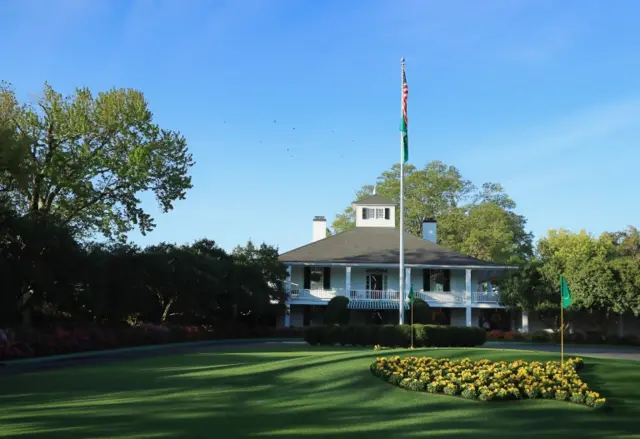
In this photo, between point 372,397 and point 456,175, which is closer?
point 372,397

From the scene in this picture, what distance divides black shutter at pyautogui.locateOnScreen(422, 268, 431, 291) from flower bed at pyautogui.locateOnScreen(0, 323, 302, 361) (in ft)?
46.8

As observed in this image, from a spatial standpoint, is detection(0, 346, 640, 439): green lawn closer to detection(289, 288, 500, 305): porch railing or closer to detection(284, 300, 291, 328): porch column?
detection(284, 300, 291, 328): porch column

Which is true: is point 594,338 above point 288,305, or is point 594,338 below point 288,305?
below

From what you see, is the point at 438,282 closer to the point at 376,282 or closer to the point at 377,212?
the point at 376,282

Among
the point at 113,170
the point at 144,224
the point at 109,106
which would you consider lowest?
the point at 144,224

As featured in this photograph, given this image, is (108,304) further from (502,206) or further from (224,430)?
(502,206)

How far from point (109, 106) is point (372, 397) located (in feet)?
95.4

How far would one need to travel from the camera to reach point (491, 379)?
12859mm

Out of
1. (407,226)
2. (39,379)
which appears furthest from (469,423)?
(407,226)

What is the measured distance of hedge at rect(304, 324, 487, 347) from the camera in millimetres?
28312

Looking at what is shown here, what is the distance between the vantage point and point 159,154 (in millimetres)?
39469

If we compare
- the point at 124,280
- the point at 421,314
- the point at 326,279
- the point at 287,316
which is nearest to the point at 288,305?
the point at 287,316

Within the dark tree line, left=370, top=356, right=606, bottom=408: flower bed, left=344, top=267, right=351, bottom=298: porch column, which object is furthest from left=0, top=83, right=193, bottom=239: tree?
left=370, top=356, right=606, bottom=408: flower bed

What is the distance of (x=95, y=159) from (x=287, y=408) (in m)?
28.6
